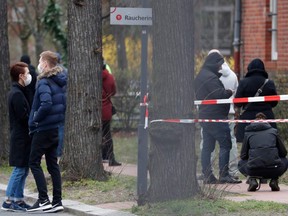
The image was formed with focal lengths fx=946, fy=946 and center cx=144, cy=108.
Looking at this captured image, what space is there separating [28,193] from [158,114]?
9.57 feet

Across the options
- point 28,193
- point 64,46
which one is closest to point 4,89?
point 28,193

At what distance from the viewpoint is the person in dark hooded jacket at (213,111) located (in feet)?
44.3

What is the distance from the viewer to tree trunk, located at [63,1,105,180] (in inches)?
529

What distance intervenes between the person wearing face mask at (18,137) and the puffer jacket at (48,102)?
363mm

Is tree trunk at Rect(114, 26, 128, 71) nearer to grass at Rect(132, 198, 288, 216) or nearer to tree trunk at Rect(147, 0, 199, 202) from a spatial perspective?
tree trunk at Rect(147, 0, 199, 202)

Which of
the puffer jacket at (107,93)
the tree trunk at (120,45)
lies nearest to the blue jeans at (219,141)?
the puffer jacket at (107,93)

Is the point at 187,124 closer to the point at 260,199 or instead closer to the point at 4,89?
the point at 260,199

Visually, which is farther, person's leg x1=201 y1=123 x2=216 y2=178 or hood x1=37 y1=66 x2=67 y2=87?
person's leg x1=201 y1=123 x2=216 y2=178

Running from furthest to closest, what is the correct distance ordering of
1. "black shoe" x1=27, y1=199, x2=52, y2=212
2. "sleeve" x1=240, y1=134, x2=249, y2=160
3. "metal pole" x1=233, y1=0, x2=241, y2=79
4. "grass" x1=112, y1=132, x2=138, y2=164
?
1. "metal pole" x1=233, y1=0, x2=241, y2=79
2. "grass" x1=112, y1=132, x2=138, y2=164
3. "sleeve" x1=240, y1=134, x2=249, y2=160
4. "black shoe" x1=27, y1=199, x2=52, y2=212

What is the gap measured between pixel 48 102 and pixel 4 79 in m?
5.42

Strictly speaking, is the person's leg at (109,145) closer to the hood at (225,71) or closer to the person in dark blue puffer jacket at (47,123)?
the hood at (225,71)

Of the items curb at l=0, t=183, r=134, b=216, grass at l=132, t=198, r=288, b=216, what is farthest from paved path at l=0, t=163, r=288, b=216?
grass at l=132, t=198, r=288, b=216

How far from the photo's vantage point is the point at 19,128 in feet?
39.3

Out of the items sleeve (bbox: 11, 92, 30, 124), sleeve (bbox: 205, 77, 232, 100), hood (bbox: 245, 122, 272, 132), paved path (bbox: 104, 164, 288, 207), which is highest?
sleeve (bbox: 205, 77, 232, 100)
